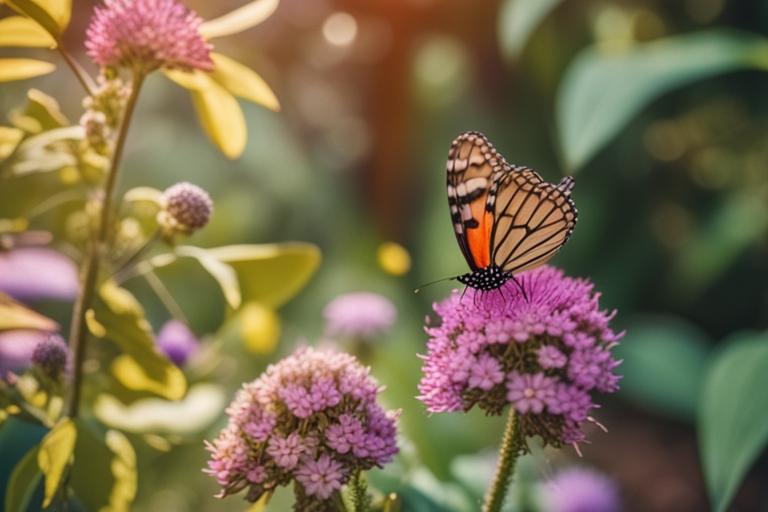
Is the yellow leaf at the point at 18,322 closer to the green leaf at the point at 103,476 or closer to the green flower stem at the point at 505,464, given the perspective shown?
the green leaf at the point at 103,476

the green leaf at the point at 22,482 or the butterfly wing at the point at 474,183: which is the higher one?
the butterfly wing at the point at 474,183

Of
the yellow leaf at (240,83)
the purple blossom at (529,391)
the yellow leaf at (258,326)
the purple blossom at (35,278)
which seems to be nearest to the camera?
the purple blossom at (529,391)

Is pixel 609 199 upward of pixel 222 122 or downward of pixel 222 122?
Answer: upward

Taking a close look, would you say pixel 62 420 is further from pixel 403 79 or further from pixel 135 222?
pixel 403 79

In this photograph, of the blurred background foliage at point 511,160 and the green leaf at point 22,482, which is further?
the blurred background foliage at point 511,160

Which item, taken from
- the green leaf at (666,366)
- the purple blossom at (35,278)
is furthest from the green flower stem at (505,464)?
the green leaf at (666,366)

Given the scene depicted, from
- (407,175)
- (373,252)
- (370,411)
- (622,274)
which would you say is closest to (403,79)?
(407,175)
